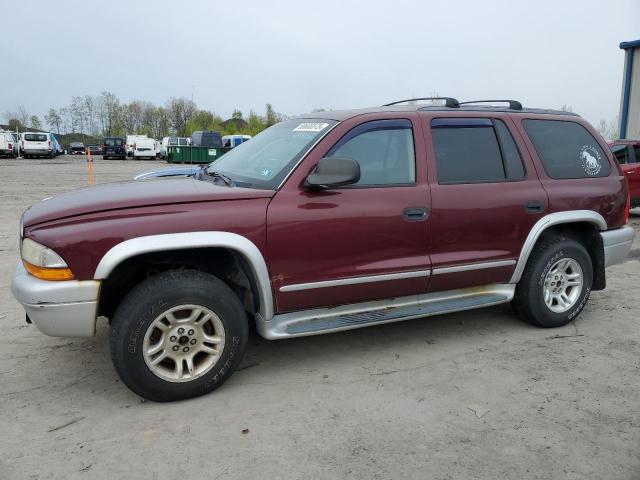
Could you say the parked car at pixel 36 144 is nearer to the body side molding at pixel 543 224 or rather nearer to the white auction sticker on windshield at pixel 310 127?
the white auction sticker on windshield at pixel 310 127

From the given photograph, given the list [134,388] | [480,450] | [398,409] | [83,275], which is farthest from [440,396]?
[83,275]

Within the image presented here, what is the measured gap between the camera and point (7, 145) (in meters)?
33.7

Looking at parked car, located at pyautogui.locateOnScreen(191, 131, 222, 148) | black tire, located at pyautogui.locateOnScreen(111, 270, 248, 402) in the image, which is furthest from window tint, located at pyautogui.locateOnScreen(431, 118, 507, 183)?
parked car, located at pyautogui.locateOnScreen(191, 131, 222, 148)

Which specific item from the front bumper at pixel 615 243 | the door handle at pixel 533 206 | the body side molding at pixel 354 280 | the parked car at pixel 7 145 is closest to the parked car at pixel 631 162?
the front bumper at pixel 615 243

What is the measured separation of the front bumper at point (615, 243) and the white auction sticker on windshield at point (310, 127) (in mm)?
2603

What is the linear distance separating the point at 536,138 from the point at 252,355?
2814 millimetres

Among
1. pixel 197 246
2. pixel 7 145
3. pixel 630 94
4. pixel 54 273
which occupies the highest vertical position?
pixel 630 94

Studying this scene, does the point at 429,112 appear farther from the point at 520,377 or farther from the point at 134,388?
the point at 134,388

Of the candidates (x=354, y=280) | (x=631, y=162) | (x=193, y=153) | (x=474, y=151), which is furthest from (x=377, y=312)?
(x=193, y=153)

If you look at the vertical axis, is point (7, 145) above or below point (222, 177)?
above

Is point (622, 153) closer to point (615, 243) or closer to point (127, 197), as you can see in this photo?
point (615, 243)

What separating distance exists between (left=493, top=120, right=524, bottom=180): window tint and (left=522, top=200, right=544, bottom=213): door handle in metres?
0.21

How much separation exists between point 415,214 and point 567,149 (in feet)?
5.69

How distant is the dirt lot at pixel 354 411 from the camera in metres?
2.53
